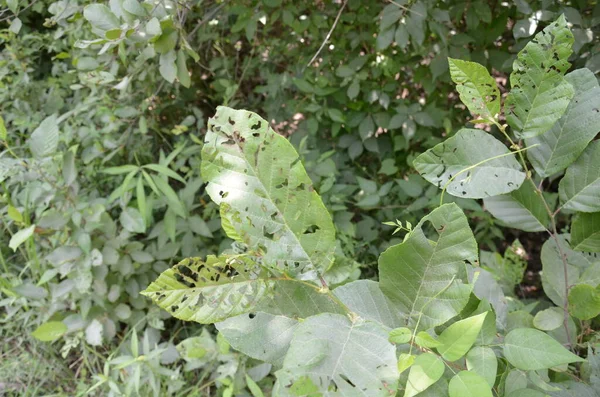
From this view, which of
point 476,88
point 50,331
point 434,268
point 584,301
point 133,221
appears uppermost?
point 476,88

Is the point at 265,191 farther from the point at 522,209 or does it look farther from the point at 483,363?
the point at 522,209

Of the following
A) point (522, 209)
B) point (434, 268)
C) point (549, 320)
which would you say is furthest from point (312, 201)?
point (549, 320)

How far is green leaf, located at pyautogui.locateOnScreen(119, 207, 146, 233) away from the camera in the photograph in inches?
69.7

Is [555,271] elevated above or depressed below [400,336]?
below

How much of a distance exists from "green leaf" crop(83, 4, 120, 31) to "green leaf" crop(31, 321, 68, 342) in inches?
48.5

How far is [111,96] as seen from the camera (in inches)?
92.5

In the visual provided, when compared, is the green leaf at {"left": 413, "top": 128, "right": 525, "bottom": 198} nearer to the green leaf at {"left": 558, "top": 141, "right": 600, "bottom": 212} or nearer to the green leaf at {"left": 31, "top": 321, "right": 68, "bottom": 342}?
the green leaf at {"left": 558, "top": 141, "right": 600, "bottom": 212}

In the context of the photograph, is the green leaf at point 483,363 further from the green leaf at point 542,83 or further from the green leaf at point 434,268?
the green leaf at point 542,83

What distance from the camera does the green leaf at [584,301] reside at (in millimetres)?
679

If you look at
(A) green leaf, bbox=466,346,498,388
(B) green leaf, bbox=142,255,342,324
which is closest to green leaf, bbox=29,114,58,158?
(B) green leaf, bbox=142,255,342,324

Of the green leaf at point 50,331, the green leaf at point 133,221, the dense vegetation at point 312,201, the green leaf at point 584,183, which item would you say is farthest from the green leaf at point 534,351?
the green leaf at point 50,331

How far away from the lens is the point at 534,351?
23.0 inches

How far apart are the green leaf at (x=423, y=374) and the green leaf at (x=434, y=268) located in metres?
0.05

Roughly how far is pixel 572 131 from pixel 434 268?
31 centimetres
